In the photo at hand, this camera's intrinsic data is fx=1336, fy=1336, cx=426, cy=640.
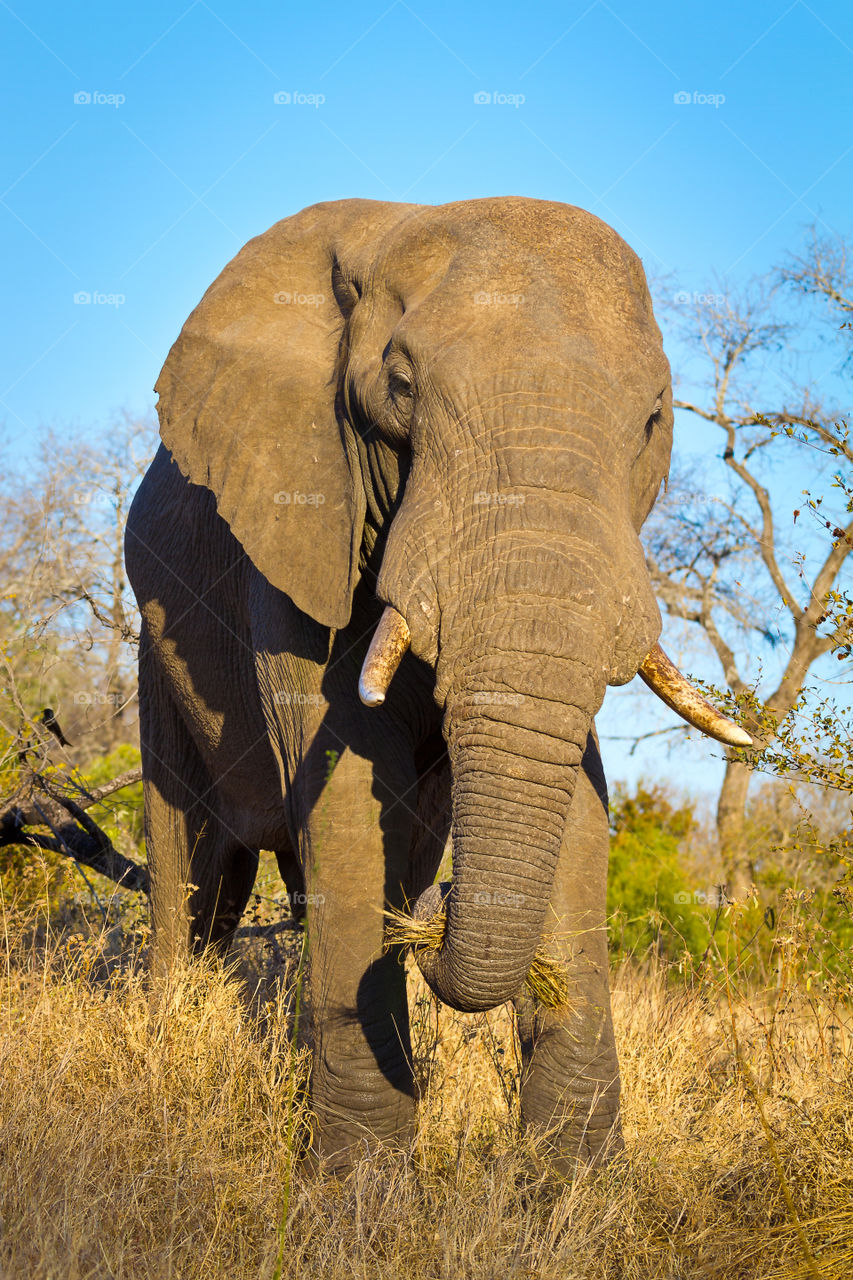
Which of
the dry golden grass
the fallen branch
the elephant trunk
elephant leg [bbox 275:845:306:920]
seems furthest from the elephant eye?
the fallen branch

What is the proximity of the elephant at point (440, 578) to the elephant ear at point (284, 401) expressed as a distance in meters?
0.01

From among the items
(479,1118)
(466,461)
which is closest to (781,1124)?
(479,1118)

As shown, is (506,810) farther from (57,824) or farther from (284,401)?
(57,824)

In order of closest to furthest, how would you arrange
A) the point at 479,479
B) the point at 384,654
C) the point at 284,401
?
the point at 384,654 → the point at 479,479 → the point at 284,401

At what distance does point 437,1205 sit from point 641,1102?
4.81 feet

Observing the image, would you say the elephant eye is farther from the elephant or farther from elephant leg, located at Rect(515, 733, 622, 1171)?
elephant leg, located at Rect(515, 733, 622, 1171)

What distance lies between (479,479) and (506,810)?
3.14 ft

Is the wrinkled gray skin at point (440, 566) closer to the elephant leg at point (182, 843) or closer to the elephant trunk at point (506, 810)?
the elephant trunk at point (506, 810)

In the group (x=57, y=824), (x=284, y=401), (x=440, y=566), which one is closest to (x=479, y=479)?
(x=440, y=566)

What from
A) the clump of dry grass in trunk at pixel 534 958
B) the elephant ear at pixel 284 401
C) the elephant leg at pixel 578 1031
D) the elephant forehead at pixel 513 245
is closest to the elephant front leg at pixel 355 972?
the clump of dry grass in trunk at pixel 534 958

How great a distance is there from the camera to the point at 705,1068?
17.1ft

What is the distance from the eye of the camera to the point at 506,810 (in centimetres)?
359

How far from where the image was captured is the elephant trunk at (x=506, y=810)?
3566 millimetres

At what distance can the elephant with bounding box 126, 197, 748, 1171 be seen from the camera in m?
3.61
